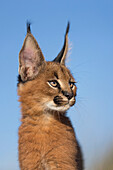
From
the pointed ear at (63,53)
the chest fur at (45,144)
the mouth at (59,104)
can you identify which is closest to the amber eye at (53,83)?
the mouth at (59,104)

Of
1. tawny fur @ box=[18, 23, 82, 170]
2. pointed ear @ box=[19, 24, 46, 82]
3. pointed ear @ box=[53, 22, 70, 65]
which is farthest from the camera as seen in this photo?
pointed ear @ box=[53, 22, 70, 65]

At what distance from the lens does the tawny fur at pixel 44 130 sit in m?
8.60

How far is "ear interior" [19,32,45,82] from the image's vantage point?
9.09m

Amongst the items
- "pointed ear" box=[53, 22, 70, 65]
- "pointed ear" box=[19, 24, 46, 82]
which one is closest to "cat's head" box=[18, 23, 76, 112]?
"pointed ear" box=[19, 24, 46, 82]

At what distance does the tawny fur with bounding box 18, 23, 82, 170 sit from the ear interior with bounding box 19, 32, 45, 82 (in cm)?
13

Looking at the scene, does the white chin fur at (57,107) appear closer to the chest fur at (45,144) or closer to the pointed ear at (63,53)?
the chest fur at (45,144)

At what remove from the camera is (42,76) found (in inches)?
Answer: 361

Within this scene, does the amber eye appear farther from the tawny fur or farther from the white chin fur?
the white chin fur

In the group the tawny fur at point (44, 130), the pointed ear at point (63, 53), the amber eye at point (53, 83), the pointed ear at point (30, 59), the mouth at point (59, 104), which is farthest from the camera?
the pointed ear at point (63, 53)

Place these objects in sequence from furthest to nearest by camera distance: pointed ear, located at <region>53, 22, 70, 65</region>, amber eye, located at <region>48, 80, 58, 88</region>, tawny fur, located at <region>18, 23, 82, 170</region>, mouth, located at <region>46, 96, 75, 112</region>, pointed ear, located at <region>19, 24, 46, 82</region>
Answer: pointed ear, located at <region>53, 22, 70, 65</region> < pointed ear, located at <region>19, 24, 46, 82</region> < amber eye, located at <region>48, 80, 58, 88</region> < tawny fur, located at <region>18, 23, 82, 170</region> < mouth, located at <region>46, 96, 75, 112</region>

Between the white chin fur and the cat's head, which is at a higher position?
the cat's head

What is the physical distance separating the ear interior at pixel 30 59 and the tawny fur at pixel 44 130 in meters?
0.13

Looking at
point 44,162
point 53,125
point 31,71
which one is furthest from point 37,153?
point 31,71

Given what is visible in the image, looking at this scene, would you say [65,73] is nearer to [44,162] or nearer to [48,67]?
[48,67]
